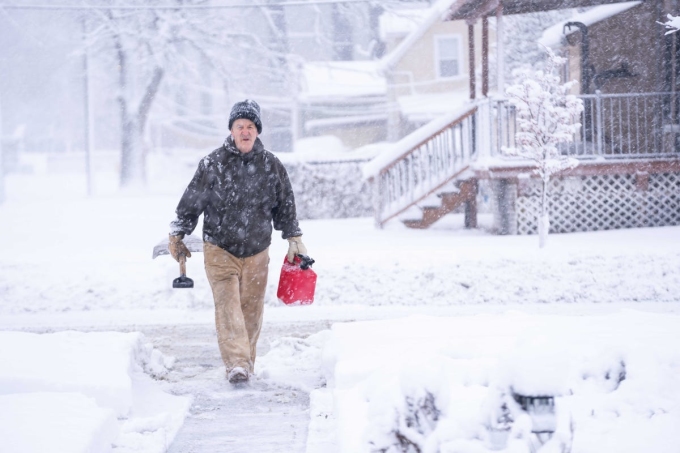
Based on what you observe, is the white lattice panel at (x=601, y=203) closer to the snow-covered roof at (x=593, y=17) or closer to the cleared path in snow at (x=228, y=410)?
the snow-covered roof at (x=593, y=17)

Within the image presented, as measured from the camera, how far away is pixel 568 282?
1014 centimetres

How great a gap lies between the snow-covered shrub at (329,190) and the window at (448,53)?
14339 millimetres

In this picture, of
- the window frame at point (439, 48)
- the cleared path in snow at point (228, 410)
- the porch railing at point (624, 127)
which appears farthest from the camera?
the window frame at point (439, 48)

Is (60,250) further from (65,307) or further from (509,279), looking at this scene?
(509,279)

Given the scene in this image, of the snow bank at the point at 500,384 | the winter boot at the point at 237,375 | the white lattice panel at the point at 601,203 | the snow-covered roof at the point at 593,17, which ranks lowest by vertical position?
the winter boot at the point at 237,375

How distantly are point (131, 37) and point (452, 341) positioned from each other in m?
27.3

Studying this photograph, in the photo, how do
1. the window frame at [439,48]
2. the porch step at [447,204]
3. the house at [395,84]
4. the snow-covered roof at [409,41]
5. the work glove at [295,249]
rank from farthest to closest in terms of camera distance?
the window frame at [439,48] → the house at [395,84] → the snow-covered roof at [409,41] → the porch step at [447,204] → the work glove at [295,249]

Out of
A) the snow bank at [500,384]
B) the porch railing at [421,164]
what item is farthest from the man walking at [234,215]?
the porch railing at [421,164]

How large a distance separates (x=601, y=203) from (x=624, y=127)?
3485mm

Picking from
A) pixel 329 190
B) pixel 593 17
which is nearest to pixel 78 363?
pixel 329 190

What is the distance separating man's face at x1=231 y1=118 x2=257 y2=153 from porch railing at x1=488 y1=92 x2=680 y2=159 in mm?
9123

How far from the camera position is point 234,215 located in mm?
6012

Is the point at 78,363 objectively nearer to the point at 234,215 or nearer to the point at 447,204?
the point at 234,215

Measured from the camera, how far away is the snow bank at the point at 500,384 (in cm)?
303
